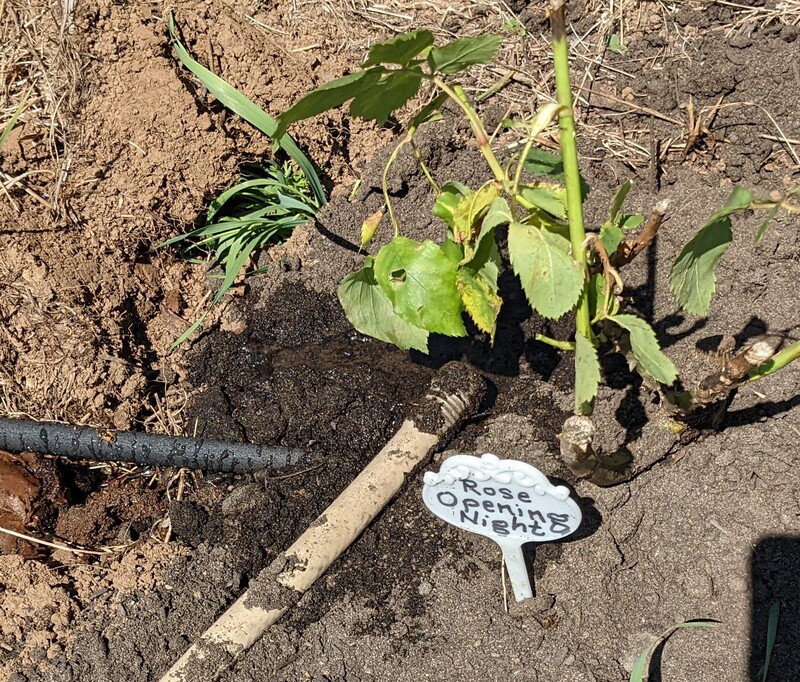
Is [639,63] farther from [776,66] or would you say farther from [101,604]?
[101,604]

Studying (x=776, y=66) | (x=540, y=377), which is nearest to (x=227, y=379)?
(x=540, y=377)

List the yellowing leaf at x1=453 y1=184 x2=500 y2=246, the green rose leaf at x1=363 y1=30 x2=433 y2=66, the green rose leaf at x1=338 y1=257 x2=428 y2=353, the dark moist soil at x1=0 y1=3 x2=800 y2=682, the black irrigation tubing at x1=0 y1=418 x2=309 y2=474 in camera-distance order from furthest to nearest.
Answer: the black irrigation tubing at x1=0 y1=418 x2=309 y2=474 < the dark moist soil at x1=0 y1=3 x2=800 y2=682 < the green rose leaf at x1=338 y1=257 x2=428 y2=353 < the yellowing leaf at x1=453 y1=184 x2=500 y2=246 < the green rose leaf at x1=363 y1=30 x2=433 y2=66

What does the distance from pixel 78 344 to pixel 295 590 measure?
0.95 meters

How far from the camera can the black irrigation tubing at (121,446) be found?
190cm

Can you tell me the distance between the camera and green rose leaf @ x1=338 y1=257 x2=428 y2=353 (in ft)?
4.63

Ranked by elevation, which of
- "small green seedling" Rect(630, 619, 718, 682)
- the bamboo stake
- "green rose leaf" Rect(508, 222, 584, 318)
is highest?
"green rose leaf" Rect(508, 222, 584, 318)

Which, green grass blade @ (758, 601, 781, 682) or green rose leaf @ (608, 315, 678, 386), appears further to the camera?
green grass blade @ (758, 601, 781, 682)

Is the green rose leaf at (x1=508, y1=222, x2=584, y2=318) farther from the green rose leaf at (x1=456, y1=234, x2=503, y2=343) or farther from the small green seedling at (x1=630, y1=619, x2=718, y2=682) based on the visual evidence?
the small green seedling at (x1=630, y1=619, x2=718, y2=682)

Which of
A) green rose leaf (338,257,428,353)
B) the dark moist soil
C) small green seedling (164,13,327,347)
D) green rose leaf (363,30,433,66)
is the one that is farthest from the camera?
small green seedling (164,13,327,347)

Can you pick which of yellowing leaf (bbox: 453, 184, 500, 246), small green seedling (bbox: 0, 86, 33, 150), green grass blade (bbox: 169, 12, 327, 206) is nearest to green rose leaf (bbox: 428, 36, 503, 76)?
yellowing leaf (bbox: 453, 184, 500, 246)

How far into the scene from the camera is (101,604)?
1788mm

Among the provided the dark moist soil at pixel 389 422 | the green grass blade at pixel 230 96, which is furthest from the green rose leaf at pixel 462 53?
the green grass blade at pixel 230 96

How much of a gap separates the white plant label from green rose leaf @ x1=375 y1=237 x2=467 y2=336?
0.29 meters

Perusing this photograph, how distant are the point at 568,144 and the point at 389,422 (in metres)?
0.96
